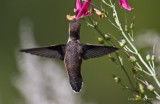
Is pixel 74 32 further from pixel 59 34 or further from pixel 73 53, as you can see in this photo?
pixel 59 34

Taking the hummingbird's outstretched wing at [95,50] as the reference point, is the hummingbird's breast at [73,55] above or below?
below

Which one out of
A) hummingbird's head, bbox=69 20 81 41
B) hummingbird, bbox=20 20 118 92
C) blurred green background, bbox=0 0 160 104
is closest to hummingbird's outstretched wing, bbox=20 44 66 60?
hummingbird, bbox=20 20 118 92

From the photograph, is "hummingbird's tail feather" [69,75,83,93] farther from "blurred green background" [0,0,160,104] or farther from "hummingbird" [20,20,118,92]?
"blurred green background" [0,0,160,104]

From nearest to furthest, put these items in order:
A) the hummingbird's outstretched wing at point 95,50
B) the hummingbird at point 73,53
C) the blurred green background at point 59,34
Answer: the hummingbird's outstretched wing at point 95,50 < the hummingbird at point 73,53 < the blurred green background at point 59,34

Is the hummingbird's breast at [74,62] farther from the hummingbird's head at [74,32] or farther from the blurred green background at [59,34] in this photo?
the blurred green background at [59,34]

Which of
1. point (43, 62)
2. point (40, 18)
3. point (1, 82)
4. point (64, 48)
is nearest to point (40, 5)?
point (40, 18)

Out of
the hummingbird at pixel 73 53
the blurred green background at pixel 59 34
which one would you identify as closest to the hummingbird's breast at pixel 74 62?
the hummingbird at pixel 73 53
